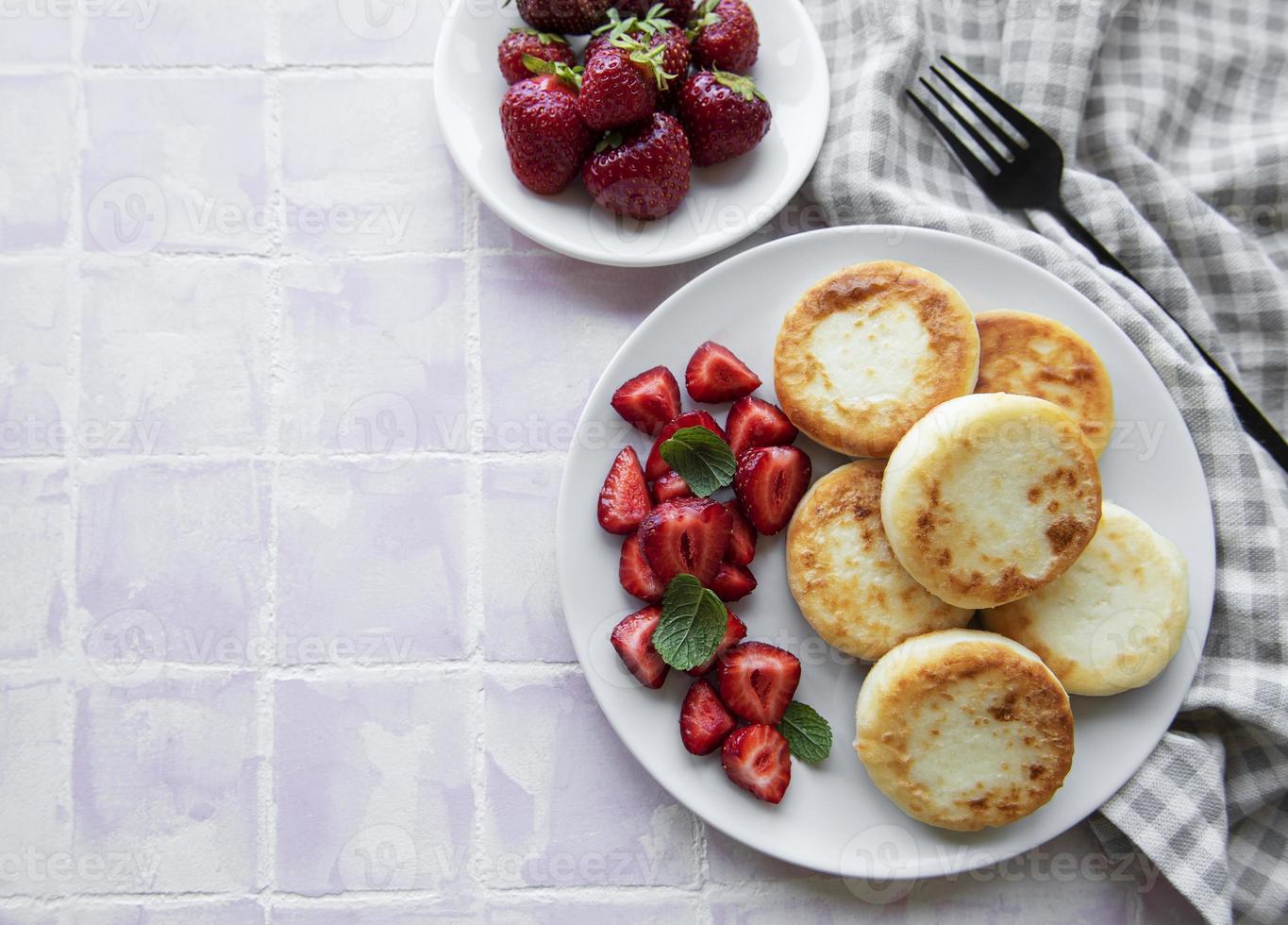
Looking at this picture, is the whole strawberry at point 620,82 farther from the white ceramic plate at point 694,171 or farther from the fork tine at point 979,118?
the fork tine at point 979,118

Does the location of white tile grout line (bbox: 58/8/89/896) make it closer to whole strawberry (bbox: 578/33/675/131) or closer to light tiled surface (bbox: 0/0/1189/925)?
light tiled surface (bbox: 0/0/1189/925)

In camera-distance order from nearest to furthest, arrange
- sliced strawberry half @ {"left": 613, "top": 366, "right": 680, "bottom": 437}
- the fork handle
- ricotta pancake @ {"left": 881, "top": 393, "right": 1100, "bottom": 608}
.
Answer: ricotta pancake @ {"left": 881, "top": 393, "right": 1100, "bottom": 608} → sliced strawberry half @ {"left": 613, "top": 366, "right": 680, "bottom": 437} → the fork handle

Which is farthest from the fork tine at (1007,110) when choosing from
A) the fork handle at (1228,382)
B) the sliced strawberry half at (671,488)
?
the sliced strawberry half at (671,488)

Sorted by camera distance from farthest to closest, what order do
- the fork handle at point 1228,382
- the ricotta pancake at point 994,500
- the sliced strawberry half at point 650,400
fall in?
the fork handle at point 1228,382 < the sliced strawberry half at point 650,400 < the ricotta pancake at point 994,500

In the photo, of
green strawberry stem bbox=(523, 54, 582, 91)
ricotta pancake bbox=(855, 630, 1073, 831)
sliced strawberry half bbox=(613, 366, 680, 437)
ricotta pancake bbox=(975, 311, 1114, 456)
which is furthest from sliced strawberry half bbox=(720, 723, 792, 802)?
green strawberry stem bbox=(523, 54, 582, 91)

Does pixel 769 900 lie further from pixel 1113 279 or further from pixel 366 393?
pixel 1113 279

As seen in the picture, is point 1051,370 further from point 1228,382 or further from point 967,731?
point 967,731
